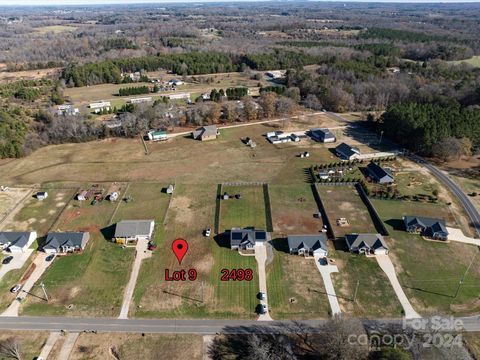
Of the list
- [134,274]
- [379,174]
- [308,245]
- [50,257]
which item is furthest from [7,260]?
[379,174]

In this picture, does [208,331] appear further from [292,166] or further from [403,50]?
[403,50]

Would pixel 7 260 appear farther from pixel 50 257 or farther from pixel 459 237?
pixel 459 237

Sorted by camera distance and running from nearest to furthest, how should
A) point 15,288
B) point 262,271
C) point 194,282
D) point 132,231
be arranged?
point 15,288
point 194,282
point 262,271
point 132,231

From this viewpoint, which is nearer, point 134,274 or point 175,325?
point 175,325

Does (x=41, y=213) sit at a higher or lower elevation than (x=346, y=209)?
lower

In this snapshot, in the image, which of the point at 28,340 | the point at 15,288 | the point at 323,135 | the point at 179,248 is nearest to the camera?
the point at 28,340

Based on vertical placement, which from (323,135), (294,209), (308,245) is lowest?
(294,209)

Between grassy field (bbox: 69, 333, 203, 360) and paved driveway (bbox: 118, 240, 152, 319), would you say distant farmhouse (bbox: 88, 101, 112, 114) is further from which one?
grassy field (bbox: 69, 333, 203, 360)

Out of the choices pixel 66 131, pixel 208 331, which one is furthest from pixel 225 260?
pixel 66 131
